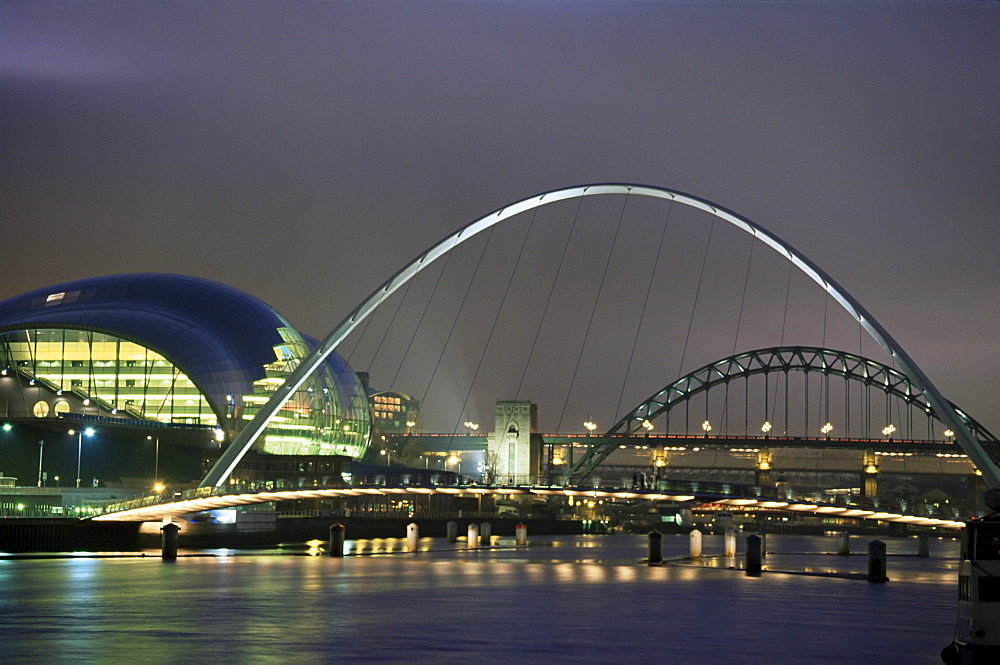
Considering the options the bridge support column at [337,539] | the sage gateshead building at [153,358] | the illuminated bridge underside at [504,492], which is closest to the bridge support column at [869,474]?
the sage gateshead building at [153,358]

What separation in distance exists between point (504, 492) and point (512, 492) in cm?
49

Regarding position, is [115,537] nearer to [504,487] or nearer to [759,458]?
[504,487]

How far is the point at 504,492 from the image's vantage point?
7525 centimetres

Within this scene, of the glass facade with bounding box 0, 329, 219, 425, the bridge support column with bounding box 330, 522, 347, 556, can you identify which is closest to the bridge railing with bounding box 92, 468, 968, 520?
the bridge support column with bounding box 330, 522, 347, 556

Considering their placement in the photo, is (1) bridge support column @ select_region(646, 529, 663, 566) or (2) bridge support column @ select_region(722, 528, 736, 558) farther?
(2) bridge support column @ select_region(722, 528, 736, 558)

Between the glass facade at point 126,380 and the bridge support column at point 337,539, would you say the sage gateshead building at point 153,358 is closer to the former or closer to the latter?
the glass facade at point 126,380

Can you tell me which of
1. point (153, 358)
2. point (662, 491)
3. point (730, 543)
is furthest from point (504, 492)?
point (153, 358)

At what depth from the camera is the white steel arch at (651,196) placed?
72062 mm

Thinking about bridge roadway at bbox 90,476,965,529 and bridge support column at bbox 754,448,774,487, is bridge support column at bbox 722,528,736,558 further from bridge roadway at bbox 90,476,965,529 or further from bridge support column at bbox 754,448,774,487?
bridge support column at bbox 754,448,774,487

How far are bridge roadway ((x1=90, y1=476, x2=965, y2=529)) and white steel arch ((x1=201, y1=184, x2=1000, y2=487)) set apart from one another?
15.9 ft

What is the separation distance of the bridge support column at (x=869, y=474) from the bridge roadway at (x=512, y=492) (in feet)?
249

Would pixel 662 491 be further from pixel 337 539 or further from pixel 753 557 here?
pixel 337 539

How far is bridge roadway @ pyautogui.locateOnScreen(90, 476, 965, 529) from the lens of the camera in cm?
6788

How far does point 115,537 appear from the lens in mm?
61344
